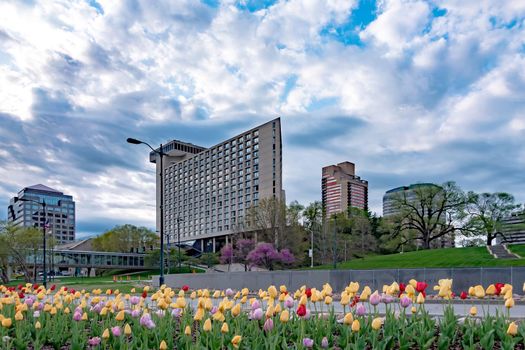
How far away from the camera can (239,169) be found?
114438 millimetres

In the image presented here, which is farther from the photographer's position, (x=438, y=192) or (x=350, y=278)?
(x=438, y=192)

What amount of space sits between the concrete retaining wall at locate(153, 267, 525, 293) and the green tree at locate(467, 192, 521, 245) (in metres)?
42.4

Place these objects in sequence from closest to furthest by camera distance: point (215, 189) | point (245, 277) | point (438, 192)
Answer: point (245, 277), point (438, 192), point (215, 189)

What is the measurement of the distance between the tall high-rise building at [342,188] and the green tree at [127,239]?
227ft

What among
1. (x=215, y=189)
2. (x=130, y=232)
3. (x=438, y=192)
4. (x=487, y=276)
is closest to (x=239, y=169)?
(x=215, y=189)

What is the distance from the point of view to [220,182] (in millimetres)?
121125

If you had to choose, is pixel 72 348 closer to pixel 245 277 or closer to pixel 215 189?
pixel 245 277

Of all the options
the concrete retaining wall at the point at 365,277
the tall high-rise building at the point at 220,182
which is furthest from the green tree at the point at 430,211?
the concrete retaining wall at the point at 365,277

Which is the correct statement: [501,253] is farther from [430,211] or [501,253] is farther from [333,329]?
[333,329]

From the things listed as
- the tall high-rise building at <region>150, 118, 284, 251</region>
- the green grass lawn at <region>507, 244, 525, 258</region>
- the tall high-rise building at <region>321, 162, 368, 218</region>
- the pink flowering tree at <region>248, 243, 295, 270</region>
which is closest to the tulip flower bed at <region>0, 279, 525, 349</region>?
the green grass lawn at <region>507, 244, 525, 258</region>

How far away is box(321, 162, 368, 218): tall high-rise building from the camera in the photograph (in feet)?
542

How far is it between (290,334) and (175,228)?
134 m

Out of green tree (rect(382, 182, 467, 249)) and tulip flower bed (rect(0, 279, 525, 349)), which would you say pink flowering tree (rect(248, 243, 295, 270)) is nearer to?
green tree (rect(382, 182, 467, 249))

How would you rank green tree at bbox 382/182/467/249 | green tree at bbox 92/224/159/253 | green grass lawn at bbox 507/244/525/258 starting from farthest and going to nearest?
green tree at bbox 92/224/159/253
green tree at bbox 382/182/467/249
green grass lawn at bbox 507/244/525/258
